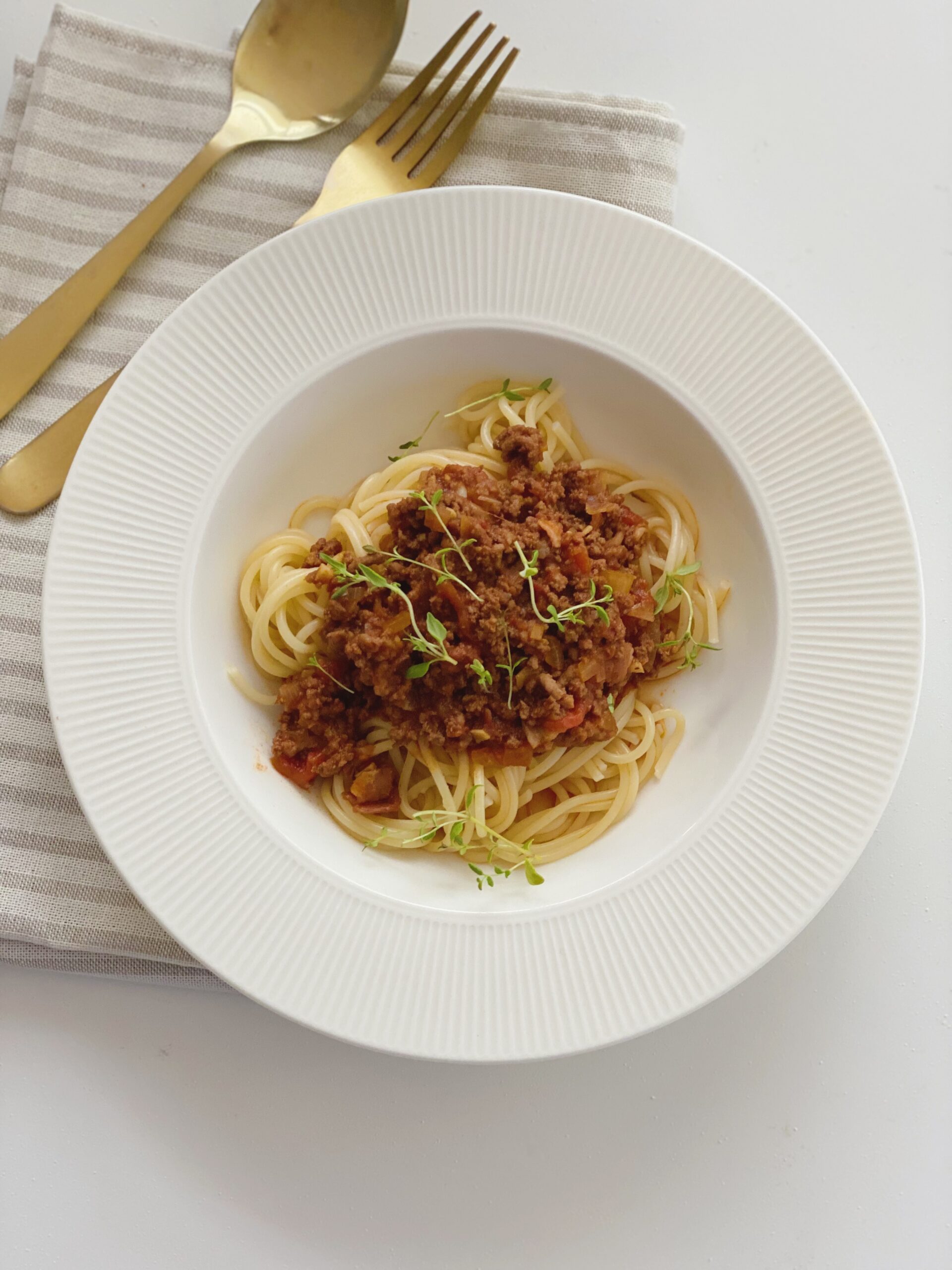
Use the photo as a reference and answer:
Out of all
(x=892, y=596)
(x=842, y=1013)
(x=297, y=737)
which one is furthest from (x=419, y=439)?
(x=842, y=1013)

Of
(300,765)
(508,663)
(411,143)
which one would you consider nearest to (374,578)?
(508,663)

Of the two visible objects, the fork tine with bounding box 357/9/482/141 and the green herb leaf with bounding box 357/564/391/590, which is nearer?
the green herb leaf with bounding box 357/564/391/590

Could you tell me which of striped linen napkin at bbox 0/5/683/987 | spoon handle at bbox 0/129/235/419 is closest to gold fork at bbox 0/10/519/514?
striped linen napkin at bbox 0/5/683/987

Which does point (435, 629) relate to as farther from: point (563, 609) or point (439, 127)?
point (439, 127)

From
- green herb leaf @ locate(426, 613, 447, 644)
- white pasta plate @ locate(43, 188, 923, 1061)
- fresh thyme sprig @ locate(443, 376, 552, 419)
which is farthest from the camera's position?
fresh thyme sprig @ locate(443, 376, 552, 419)

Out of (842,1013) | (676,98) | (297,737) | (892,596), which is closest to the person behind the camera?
(892,596)

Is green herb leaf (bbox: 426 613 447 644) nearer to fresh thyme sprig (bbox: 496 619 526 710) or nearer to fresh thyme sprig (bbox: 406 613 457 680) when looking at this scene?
fresh thyme sprig (bbox: 406 613 457 680)

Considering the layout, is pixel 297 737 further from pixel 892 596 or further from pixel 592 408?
pixel 892 596
